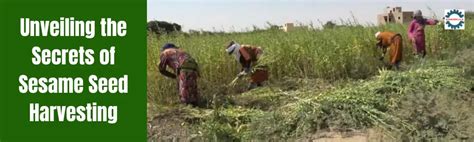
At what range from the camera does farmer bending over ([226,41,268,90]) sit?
826 centimetres

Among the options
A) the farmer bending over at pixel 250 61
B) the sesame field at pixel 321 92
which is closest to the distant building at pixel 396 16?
the sesame field at pixel 321 92

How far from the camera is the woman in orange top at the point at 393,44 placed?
9562mm

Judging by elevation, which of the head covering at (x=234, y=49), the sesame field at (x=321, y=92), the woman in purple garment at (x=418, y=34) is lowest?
the sesame field at (x=321, y=92)

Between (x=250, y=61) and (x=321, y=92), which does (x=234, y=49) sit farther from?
(x=321, y=92)

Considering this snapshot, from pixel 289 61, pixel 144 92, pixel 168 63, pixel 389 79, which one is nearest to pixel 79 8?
pixel 144 92

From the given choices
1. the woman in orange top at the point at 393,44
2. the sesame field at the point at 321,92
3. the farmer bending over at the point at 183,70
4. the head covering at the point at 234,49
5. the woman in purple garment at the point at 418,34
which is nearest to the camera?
the sesame field at the point at 321,92

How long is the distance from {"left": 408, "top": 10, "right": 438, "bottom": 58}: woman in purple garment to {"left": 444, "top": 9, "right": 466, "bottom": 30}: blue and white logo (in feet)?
2.48

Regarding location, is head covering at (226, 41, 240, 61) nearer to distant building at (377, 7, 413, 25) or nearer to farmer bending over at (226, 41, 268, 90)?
farmer bending over at (226, 41, 268, 90)

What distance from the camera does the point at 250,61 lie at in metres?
8.35

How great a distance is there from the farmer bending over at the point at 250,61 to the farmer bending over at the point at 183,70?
95 cm

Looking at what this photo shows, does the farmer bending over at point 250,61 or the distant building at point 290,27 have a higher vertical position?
the distant building at point 290,27

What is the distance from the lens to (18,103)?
3600 millimetres

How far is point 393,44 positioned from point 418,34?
0.80 meters

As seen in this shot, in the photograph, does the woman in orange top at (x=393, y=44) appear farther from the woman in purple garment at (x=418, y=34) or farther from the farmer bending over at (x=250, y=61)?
the farmer bending over at (x=250, y=61)
